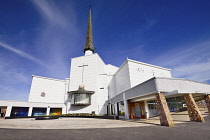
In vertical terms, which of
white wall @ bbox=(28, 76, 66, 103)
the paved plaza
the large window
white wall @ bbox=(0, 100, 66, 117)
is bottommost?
the paved plaza

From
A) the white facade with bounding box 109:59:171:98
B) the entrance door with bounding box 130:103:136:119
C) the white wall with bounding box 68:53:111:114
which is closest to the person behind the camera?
the entrance door with bounding box 130:103:136:119

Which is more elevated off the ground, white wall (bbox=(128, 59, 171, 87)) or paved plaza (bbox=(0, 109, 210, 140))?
white wall (bbox=(128, 59, 171, 87))

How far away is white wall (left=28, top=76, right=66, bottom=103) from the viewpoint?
3696 centimetres

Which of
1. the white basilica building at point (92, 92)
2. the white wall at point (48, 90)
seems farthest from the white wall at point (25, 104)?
the white wall at point (48, 90)

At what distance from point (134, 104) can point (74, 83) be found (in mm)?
24153

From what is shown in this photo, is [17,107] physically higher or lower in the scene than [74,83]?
lower

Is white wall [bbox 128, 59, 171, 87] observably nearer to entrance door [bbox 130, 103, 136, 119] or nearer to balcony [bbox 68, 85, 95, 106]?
entrance door [bbox 130, 103, 136, 119]

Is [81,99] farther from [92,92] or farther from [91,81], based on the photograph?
[91,81]

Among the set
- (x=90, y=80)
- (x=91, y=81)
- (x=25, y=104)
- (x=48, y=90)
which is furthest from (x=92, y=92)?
(x=25, y=104)

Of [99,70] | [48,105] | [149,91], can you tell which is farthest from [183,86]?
[48,105]

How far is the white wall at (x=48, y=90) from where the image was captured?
121 feet

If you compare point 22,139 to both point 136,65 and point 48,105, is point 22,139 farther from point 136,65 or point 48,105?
point 48,105

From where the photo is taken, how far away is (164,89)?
1144 cm

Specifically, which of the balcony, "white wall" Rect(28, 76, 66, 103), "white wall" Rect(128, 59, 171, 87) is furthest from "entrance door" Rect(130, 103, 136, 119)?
"white wall" Rect(28, 76, 66, 103)
